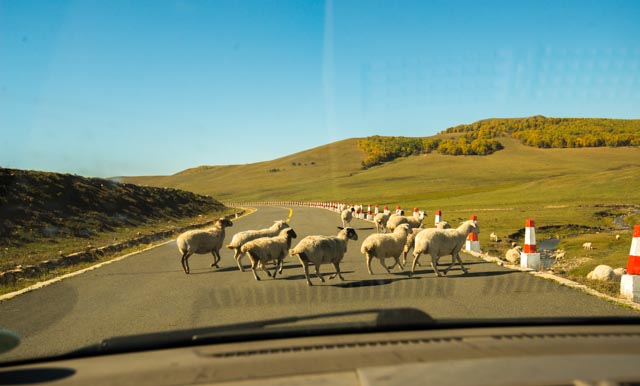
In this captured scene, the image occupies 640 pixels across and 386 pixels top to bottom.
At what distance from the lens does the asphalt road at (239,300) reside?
6.04 metres

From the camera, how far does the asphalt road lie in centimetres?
604

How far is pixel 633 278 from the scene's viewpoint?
7223 millimetres

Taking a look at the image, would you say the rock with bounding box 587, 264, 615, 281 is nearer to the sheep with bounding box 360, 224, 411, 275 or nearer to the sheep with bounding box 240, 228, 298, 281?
the sheep with bounding box 360, 224, 411, 275

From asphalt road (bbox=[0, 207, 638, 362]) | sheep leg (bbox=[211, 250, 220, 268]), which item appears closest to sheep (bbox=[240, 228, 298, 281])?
asphalt road (bbox=[0, 207, 638, 362])

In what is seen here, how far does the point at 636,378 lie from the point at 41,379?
128 inches

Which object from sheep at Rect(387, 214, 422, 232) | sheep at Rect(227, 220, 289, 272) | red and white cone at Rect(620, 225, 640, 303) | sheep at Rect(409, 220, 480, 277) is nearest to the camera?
red and white cone at Rect(620, 225, 640, 303)

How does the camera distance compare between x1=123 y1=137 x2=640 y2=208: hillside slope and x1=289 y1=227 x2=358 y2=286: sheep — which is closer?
x1=289 y1=227 x2=358 y2=286: sheep

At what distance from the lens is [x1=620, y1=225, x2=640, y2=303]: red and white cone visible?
282 inches

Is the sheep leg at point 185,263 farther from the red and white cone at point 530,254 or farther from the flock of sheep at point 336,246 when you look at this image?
the red and white cone at point 530,254

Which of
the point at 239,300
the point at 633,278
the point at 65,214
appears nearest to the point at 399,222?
the point at 633,278

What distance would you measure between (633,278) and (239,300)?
5.56m

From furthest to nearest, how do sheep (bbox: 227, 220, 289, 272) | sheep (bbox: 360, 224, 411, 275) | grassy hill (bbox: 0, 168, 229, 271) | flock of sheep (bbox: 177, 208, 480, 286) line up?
grassy hill (bbox: 0, 168, 229, 271)
sheep (bbox: 227, 220, 289, 272)
sheep (bbox: 360, 224, 411, 275)
flock of sheep (bbox: 177, 208, 480, 286)

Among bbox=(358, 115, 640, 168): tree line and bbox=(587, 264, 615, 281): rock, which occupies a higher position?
bbox=(358, 115, 640, 168): tree line

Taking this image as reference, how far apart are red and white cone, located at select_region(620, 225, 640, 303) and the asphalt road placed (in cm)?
63
